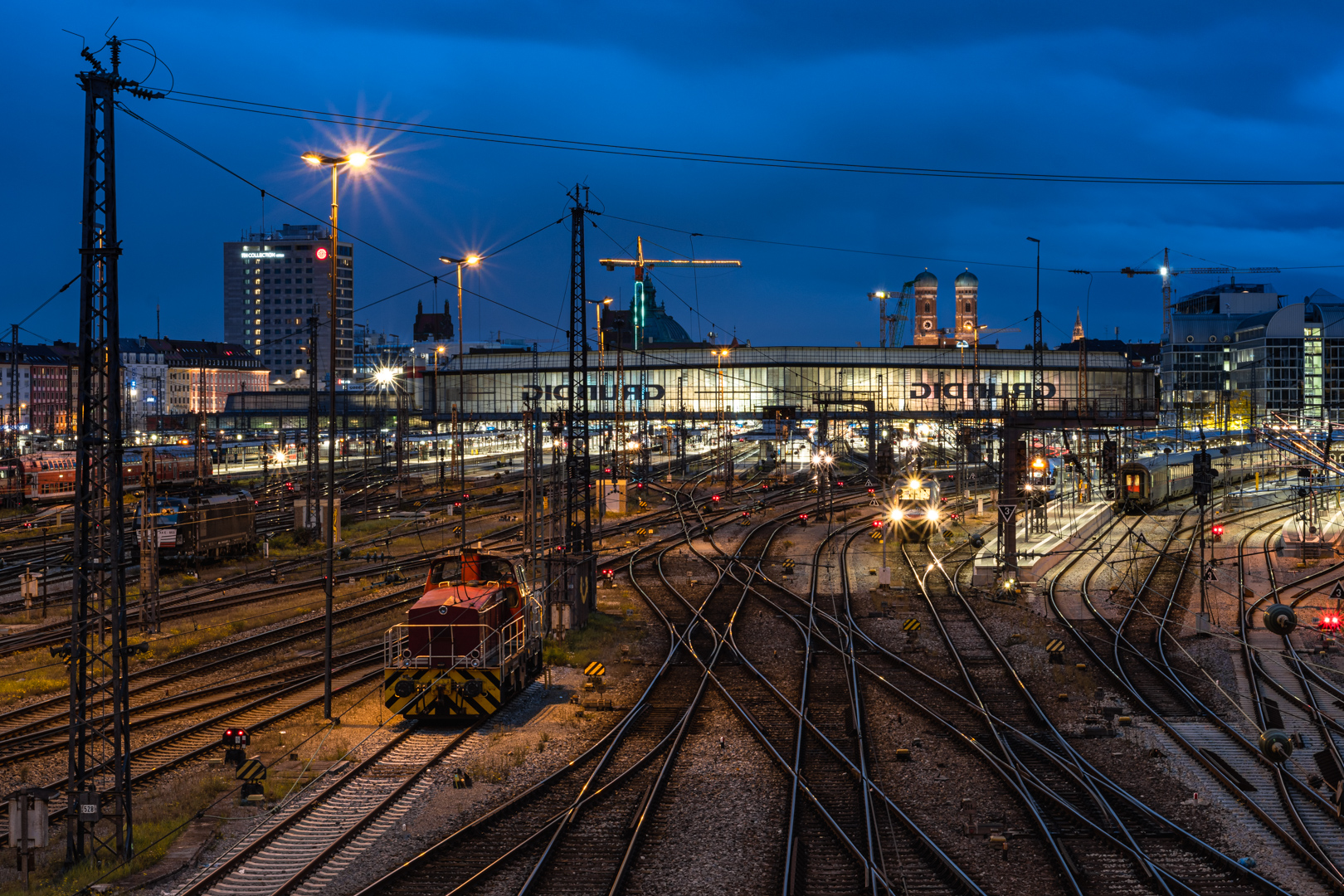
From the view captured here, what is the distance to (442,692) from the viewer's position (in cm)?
A: 1656

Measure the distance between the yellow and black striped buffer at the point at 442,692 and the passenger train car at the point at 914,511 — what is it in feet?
89.0

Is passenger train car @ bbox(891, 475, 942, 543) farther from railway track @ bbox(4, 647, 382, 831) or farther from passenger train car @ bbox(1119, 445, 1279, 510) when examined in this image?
railway track @ bbox(4, 647, 382, 831)

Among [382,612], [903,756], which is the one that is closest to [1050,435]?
[382,612]

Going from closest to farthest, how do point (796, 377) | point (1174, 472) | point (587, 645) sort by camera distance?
point (587, 645)
point (1174, 472)
point (796, 377)

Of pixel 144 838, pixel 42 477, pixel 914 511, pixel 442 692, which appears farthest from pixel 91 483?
pixel 42 477

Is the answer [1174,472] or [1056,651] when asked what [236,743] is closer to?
[1056,651]

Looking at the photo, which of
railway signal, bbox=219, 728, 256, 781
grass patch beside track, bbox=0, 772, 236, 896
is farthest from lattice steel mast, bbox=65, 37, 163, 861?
railway signal, bbox=219, 728, 256, 781

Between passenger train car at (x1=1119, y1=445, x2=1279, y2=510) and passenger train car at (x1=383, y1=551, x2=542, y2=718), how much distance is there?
40.9 meters

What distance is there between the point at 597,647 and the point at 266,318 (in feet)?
634

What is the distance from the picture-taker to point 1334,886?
10.8 metres

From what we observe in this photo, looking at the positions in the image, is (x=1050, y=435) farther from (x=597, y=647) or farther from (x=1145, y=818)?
(x=1145, y=818)

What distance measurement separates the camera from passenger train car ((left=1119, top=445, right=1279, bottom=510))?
51.0 metres

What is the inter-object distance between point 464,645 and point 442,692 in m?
0.90

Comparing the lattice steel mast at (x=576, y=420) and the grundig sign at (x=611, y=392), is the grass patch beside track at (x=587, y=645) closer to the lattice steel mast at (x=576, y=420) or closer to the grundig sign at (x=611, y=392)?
the lattice steel mast at (x=576, y=420)
